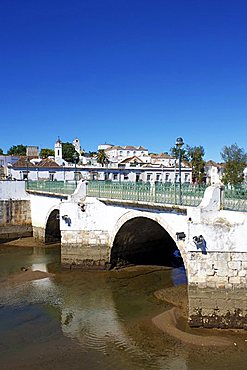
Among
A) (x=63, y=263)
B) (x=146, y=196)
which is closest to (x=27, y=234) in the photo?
(x=63, y=263)

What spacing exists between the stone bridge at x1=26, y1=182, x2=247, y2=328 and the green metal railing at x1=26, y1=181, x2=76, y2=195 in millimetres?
392

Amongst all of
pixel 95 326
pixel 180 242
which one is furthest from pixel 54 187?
pixel 95 326

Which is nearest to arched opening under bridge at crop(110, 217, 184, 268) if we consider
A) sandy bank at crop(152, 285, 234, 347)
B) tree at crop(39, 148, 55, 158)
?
sandy bank at crop(152, 285, 234, 347)

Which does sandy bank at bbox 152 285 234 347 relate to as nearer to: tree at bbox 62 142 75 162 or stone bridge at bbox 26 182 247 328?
stone bridge at bbox 26 182 247 328

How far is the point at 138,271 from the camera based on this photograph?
17.4 m

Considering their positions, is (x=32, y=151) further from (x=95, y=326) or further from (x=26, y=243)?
(x=95, y=326)

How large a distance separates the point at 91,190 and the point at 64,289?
4.95 metres

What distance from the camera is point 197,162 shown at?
5231 cm

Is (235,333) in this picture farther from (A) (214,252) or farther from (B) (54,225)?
(B) (54,225)

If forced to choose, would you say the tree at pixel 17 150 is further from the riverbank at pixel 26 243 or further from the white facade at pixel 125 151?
the riverbank at pixel 26 243

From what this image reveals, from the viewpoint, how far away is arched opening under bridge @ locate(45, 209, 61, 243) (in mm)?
24359

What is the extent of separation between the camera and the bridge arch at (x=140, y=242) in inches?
628

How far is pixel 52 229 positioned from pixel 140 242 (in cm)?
845

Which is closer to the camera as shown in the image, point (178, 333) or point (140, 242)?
point (178, 333)
